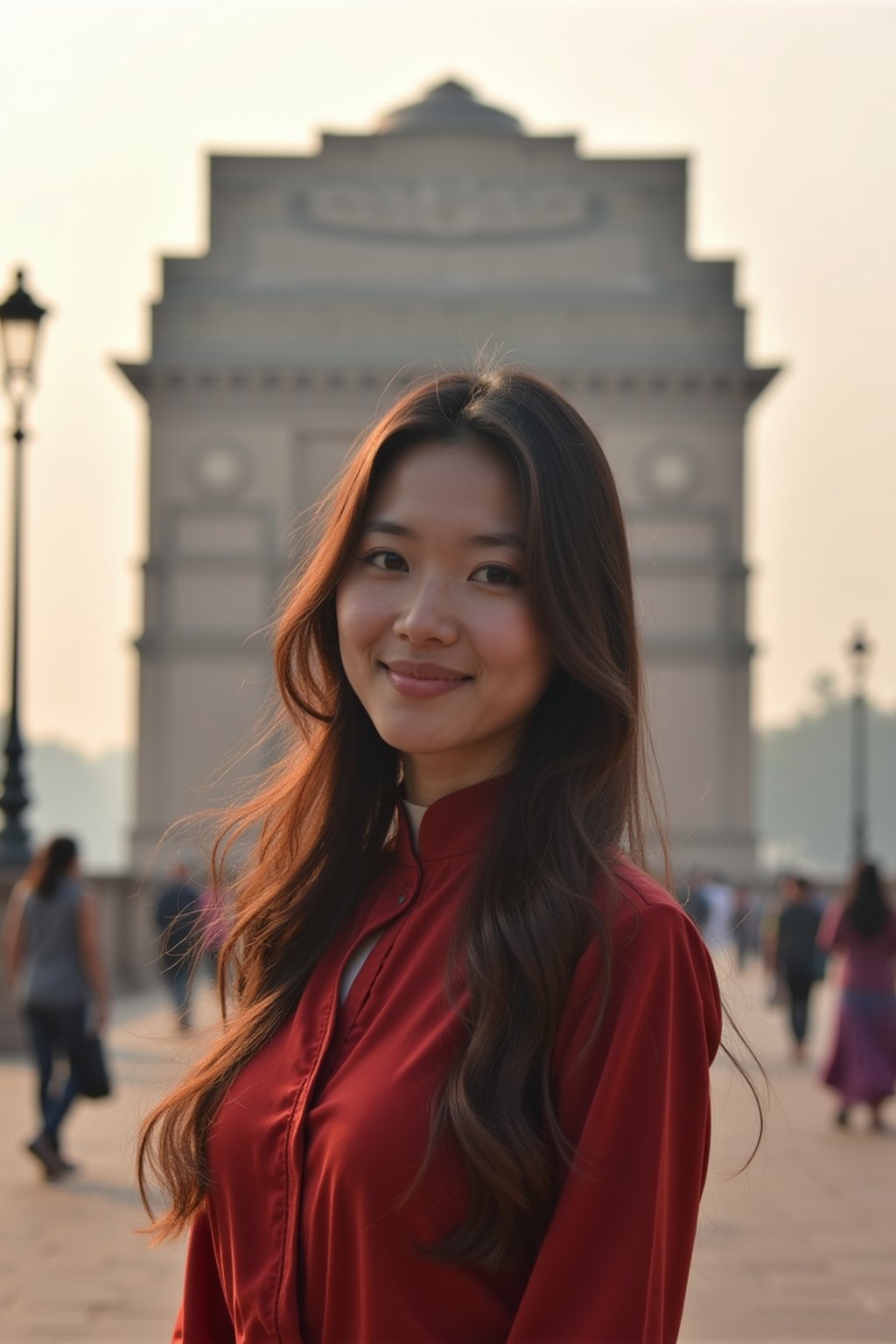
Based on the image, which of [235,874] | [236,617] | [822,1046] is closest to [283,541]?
[236,617]

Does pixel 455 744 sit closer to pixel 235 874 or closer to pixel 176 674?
pixel 235 874

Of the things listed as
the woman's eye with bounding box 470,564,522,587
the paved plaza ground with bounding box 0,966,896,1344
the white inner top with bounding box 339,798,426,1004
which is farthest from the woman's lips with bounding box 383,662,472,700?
the paved plaza ground with bounding box 0,966,896,1344

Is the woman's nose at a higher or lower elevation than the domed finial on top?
lower

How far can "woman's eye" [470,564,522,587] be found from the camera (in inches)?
95.7

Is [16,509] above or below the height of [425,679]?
above

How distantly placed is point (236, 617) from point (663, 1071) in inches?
1641

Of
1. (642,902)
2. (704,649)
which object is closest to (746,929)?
(704,649)

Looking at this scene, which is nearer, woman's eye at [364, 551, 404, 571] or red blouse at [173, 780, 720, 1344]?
red blouse at [173, 780, 720, 1344]

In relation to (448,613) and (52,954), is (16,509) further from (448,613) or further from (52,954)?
(448,613)

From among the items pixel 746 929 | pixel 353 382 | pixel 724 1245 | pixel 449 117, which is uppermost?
pixel 449 117

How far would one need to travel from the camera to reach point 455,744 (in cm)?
250

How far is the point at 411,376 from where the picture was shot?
42.0m

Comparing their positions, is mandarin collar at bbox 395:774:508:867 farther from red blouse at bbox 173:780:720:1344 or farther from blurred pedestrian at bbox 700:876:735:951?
blurred pedestrian at bbox 700:876:735:951

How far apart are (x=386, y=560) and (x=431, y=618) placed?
14 centimetres
